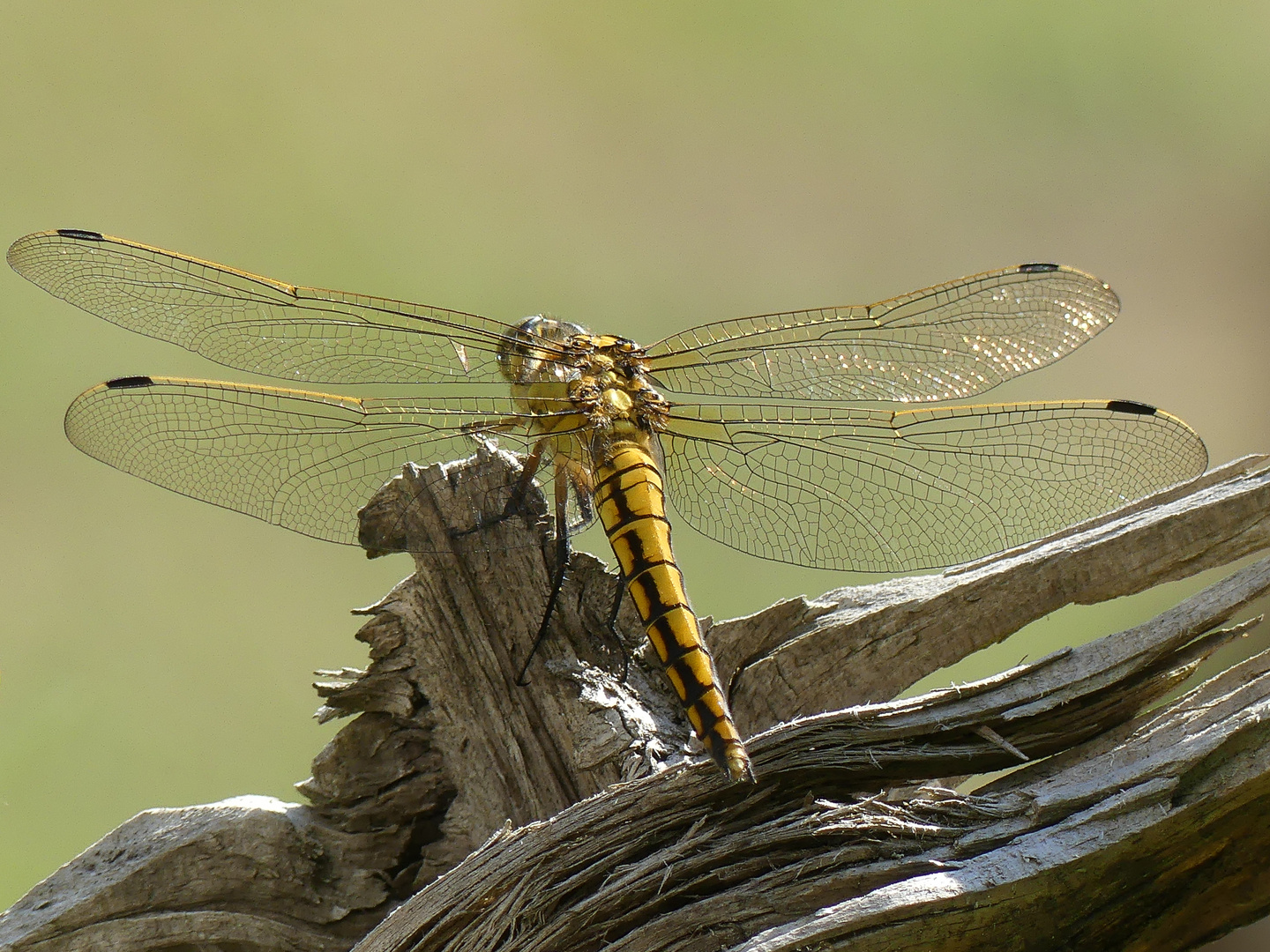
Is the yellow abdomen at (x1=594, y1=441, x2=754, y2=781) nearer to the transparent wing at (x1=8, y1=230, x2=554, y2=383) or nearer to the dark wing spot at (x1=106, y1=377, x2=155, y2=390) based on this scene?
the transparent wing at (x1=8, y1=230, x2=554, y2=383)

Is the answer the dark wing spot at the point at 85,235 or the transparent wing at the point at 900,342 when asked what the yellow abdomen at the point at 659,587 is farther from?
the dark wing spot at the point at 85,235

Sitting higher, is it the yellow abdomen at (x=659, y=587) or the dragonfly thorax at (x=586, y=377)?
the dragonfly thorax at (x=586, y=377)

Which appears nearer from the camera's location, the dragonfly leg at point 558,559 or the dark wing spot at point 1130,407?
the dragonfly leg at point 558,559

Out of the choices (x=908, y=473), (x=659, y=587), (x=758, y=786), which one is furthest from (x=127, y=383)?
(x=908, y=473)

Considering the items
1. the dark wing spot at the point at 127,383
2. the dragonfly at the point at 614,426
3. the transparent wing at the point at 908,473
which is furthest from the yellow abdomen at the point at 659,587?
the dark wing spot at the point at 127,383

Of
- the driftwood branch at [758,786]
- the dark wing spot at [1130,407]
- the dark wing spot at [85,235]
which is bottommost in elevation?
the driftwood branch at [758,786]

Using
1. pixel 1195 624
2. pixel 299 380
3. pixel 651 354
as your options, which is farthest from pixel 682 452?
pixel 1195 624

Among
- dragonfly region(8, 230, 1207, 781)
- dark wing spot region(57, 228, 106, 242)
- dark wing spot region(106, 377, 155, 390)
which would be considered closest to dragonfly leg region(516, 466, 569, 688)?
dragonfly region(8, 230, 1207, 781)
